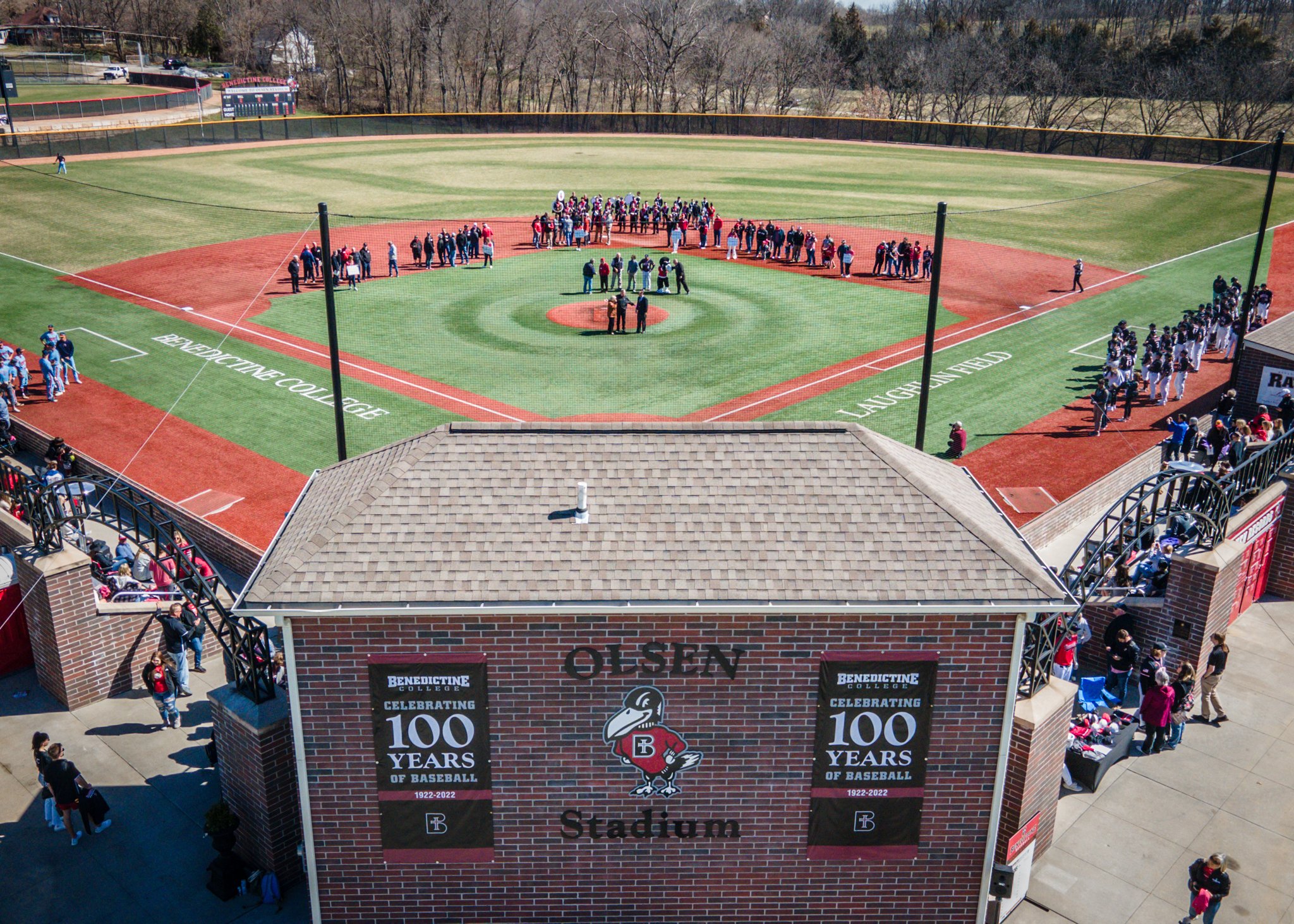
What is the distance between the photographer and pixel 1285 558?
18.3 metres

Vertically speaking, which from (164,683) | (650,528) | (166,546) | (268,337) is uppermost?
(650,528)

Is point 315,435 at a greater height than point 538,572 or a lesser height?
lesser

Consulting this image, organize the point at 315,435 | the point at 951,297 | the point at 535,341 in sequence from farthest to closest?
the point at 951,297 → the point at 535,341 → the point at 315,435

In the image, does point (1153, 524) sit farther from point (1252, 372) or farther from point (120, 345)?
point (120, 345)

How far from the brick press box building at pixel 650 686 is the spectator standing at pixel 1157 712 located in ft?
15.7

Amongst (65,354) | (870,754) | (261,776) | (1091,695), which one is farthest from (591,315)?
(870,754)

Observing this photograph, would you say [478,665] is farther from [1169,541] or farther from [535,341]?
[535,341]

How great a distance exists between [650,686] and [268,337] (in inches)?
1095

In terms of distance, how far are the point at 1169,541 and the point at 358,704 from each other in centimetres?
1467

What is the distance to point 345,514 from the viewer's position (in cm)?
1013

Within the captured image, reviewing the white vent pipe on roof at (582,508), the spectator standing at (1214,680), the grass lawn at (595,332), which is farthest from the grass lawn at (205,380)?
the spectator standing at (1214,680)

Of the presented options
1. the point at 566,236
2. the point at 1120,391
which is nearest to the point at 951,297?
the point at 1120,391

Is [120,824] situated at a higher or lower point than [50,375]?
lower

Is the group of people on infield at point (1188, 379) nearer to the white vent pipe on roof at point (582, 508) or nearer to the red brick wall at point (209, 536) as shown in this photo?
the white vent pipe on roof at point (582, 508)
